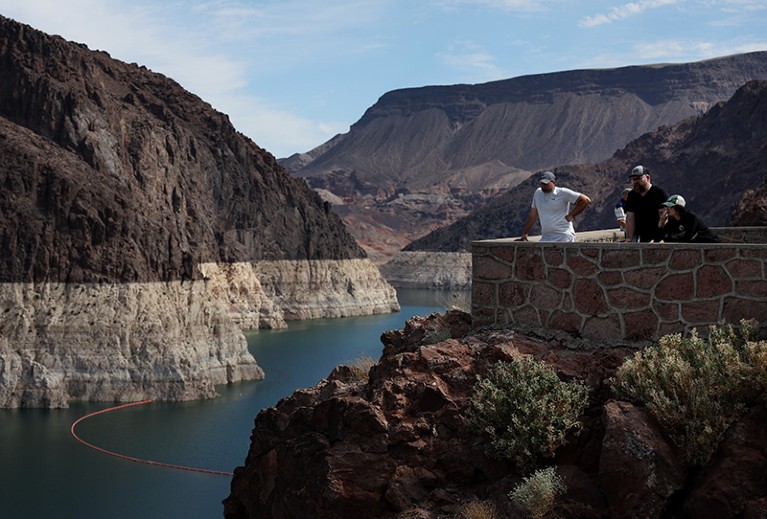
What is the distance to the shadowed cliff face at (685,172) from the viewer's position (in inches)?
5069

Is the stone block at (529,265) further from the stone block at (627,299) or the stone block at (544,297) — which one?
the stone block at (627,299)

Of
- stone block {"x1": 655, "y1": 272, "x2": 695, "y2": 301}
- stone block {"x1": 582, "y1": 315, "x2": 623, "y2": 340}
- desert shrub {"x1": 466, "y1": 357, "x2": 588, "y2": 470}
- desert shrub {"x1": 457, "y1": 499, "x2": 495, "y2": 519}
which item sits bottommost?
desert shrub {"x1": 457, "y1": 499, "x2": 495, "y2": 519}

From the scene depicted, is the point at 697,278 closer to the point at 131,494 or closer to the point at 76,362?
the point at 131,494

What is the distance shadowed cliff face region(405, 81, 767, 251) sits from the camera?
422 feet

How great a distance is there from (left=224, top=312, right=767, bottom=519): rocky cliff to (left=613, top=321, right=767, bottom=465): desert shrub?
0.13 meters

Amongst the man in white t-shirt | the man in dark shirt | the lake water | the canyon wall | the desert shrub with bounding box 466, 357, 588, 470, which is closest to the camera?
the desert shrub with bounding box 466, 357, 588, 470

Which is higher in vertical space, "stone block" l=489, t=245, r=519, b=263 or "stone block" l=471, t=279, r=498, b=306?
"stone block" l=489, t=245, r=519, b=263

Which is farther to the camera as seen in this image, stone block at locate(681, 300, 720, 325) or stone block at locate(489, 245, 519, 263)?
stone block at locate(489, 245, 519, 263)

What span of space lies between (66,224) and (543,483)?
43.3 meters

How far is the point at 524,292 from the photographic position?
40.2ft

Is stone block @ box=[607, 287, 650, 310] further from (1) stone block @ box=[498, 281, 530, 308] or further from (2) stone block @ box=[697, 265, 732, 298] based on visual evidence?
(1) stone block @ box=[498, 281, 530, 308]

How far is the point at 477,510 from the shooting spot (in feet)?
30.3

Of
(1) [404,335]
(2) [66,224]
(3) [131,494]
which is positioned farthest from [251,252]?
(1) [404,335]

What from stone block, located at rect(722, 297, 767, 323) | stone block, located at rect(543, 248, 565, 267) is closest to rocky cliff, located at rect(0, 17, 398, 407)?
stone block, located at rect(543, 248, 565, 267)
